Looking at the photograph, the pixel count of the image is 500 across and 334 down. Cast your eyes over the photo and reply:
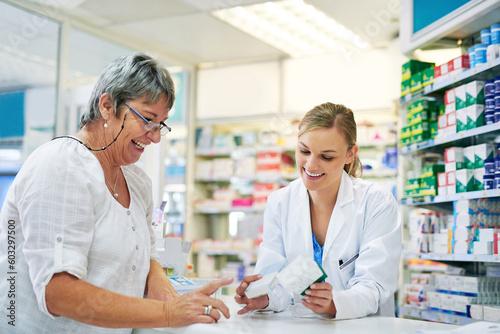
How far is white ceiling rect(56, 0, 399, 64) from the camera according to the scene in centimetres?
549

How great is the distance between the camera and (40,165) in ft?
5.40

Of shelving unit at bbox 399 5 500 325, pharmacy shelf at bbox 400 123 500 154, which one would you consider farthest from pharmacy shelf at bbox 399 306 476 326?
pharmacy shelf at bbox 400 123 500 154

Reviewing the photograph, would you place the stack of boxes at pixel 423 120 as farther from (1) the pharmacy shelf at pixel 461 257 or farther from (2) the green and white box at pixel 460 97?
(1) the pharmacy shelf at pixel 461 257

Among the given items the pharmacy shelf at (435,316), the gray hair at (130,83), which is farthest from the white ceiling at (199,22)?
the gray hair at (130,83)

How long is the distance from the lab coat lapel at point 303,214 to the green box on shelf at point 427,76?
1724mm

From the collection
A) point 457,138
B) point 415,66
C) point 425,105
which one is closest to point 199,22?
point 415,66

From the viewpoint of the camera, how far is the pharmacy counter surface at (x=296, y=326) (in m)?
1.66

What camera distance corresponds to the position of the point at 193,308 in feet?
5.43

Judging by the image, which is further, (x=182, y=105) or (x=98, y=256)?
(x=182, y=105)

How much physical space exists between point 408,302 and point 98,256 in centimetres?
299

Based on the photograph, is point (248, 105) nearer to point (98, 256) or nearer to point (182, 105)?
point (182, 105)

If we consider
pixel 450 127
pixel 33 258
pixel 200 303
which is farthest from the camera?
pixel 450 127

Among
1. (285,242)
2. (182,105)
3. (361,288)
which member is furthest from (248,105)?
(361,288)

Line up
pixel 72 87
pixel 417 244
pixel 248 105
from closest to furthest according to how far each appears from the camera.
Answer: pixel 417 244 → pixel 72 87 → pixel 248 105
